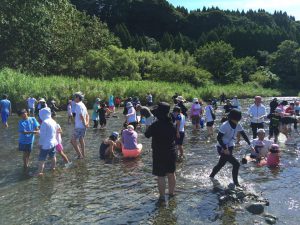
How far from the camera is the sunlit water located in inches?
293

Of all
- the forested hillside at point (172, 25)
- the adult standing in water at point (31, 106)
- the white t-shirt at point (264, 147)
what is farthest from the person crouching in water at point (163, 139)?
the forested hillside at point (172, 25)

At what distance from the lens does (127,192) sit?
900 cm

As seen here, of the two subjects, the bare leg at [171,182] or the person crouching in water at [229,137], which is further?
the person crouching in water at [229,137]

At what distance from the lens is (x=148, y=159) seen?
12.6 meters

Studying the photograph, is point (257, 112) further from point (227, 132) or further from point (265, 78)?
point (265, 78)

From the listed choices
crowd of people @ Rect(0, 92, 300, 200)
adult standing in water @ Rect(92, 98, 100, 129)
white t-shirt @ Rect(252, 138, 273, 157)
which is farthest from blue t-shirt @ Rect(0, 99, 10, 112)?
white t-shirt @ Rect(252, 138, 273, 157)

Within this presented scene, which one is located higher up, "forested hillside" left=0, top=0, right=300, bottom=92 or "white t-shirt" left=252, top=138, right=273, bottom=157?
"forested hillside" left=0, top=0, right=300, bottom=92

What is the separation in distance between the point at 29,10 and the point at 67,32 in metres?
8.43

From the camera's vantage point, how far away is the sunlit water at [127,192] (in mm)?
7445

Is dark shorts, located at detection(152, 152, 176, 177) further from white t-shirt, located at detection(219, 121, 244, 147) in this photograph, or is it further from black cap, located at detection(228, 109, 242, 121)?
black cap, located at detection(228, 109, 242, 121)

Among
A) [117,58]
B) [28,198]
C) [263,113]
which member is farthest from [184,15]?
[28,198]

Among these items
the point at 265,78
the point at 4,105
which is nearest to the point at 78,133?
the point at 4,105

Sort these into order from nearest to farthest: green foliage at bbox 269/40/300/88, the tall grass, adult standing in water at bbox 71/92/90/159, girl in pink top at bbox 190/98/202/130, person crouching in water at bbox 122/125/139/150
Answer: adult standing in water at bbox 71/92/90/159 < person crouching in water at bbox 122/125/139/150 < girl in pink top at bbox 190/98/202/130 < the tall grass < green foliage at bbox 269/40/300/88

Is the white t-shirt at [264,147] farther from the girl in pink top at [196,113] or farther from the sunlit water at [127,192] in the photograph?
the girl in pink top at [196,113]
